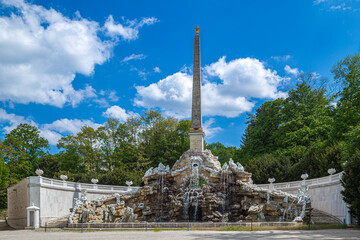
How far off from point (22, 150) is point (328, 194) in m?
39.6

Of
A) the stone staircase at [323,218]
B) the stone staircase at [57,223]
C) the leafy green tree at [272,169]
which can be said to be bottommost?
the stone staircase at [57,223]

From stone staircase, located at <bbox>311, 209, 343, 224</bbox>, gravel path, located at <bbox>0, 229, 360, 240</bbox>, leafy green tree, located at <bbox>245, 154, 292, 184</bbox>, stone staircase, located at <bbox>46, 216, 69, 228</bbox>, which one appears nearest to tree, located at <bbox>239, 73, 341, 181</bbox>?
leafy green tree, located at <bbox>245, 154, 292, 184</bbox>

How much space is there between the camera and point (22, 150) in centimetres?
4903

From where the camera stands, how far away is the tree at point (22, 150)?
44.9m

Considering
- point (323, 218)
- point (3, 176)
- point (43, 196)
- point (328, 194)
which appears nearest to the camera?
point (323, 218)

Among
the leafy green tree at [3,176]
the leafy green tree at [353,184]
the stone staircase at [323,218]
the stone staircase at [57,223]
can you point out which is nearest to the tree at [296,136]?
the stone staircase at [323,218]

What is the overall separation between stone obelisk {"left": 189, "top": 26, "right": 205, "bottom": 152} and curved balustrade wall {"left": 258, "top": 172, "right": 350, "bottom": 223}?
10012 millimetres

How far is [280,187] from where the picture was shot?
36344 millimetres

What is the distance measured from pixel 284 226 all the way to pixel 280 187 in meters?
15.3

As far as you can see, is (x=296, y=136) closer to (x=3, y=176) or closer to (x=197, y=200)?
(x=197, y=200)

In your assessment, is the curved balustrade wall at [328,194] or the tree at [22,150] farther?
the tree at [22,150]

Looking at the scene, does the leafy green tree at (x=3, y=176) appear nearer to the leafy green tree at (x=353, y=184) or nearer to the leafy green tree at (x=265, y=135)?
the leafy green tree at (x=265, y=135)

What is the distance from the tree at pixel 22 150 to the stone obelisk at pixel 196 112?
23100 millimetres

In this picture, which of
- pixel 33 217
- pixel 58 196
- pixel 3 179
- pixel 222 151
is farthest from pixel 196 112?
pixel 222 151
